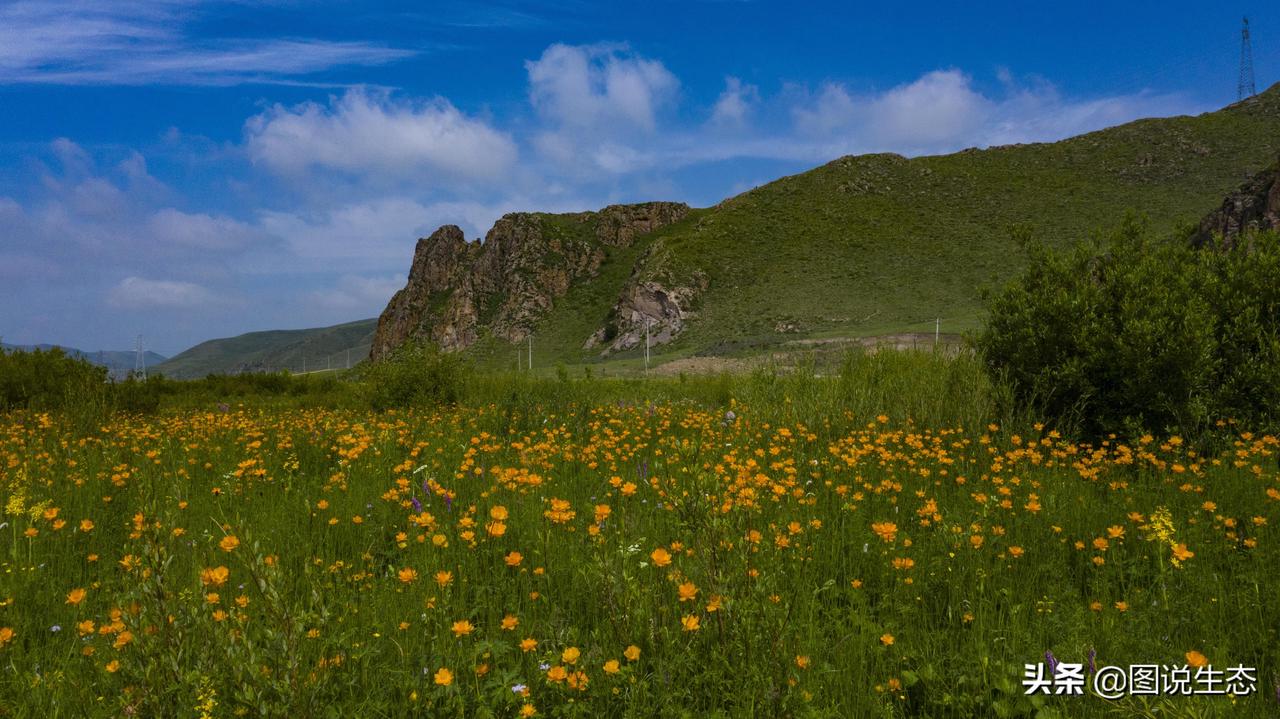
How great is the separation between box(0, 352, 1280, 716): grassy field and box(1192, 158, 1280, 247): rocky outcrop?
27599mm

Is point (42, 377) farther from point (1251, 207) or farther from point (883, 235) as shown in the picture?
point (883, 235)

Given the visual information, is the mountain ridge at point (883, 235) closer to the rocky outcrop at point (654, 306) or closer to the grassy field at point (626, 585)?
the rocky outcrop at point (654, 306)

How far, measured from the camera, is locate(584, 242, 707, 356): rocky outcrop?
189 ft

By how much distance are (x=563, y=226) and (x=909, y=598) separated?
96947mm

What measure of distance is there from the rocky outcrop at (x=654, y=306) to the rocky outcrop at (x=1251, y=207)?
119 feet

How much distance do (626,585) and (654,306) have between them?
190 ft

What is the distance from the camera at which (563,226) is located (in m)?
96.4

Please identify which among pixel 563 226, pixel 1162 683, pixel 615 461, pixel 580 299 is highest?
pixel 563 226

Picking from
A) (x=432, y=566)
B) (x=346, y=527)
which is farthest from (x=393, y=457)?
(x=432, y=566)

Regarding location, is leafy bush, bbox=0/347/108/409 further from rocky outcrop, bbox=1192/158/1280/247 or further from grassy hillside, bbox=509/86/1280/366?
rocky outcrop, bbox=1192/158/1280/247

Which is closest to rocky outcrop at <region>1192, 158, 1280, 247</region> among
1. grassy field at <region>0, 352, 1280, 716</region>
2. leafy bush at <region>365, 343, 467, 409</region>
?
grassy field at <region>0, 352, 1280, 716</region>

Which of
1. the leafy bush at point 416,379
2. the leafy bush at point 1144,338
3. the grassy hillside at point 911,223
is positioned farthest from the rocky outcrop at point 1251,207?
the leafy bush at point 416,379

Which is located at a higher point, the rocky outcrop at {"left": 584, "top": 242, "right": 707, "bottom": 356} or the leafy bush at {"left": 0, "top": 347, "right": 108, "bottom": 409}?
the rocky outcrop at {"left": 584, "top": 242, "right": 707, "bottom": 356}

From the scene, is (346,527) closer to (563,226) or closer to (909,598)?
(909,598)
